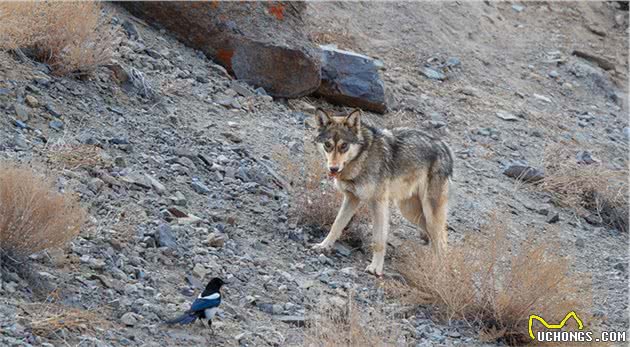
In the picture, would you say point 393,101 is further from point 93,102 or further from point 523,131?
point 93,102

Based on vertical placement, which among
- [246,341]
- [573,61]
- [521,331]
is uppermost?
[246,341]

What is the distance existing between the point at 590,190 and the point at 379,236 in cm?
459

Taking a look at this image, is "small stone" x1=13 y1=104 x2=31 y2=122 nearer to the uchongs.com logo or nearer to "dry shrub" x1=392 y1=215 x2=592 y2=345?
"dry shrub" x1=392 y1=215 x2=592 y2=345

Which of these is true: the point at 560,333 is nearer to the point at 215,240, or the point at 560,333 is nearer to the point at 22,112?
the point at 215,240

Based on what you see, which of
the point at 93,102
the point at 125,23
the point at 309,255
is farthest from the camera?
the point at 125,23

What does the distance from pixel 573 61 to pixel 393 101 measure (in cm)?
505

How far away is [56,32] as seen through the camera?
1018cm

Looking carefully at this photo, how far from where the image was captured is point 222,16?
12.0 m

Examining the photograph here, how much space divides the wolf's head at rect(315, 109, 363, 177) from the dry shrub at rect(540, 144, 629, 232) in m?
4.30

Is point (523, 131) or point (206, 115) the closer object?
point (206, 115)

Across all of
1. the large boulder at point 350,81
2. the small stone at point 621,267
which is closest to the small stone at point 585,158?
the small stone at point 621,267

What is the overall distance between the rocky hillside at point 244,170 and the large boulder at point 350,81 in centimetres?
23

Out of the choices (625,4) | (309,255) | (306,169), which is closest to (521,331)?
(309,255)

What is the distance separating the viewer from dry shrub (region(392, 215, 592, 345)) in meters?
8.19
